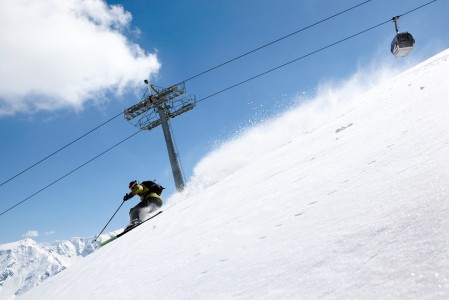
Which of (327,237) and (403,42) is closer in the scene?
(327,237)

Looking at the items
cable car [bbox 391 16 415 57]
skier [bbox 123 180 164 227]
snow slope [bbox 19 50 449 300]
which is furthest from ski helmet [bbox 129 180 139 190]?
cable car [bbox 391 16 415 57]

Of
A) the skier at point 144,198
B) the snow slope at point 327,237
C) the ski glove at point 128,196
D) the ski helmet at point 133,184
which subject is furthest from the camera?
the ski glove at point 128,196

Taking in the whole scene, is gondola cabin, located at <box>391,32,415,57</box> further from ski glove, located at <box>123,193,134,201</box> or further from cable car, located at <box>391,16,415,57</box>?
ski glove, located at <box>123,193,134,201</box>

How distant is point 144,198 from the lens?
1262 centimetres

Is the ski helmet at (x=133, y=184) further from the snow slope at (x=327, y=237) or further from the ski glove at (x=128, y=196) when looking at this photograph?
the snow slope at (x=327, y=237)

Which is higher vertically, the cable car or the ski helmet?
the cable car

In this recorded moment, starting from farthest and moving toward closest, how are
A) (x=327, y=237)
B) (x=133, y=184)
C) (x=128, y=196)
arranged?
(x=128, y=196)
(x=133, y=184)
(x=327, y=237)

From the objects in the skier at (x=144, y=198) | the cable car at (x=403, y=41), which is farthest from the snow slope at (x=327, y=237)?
the cable car at (x=403, y=41)

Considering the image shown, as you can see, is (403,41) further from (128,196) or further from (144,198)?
(128,196)

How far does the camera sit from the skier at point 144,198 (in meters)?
11.9

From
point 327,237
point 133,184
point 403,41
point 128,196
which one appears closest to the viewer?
point 327,237

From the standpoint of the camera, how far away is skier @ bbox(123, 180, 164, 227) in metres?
11.9

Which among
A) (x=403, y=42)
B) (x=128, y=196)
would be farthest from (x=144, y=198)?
(x=403, y=42)

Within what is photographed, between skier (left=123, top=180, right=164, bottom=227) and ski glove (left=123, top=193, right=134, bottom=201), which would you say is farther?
ski glove (left=123, top=193, right=134, bottom=201)
